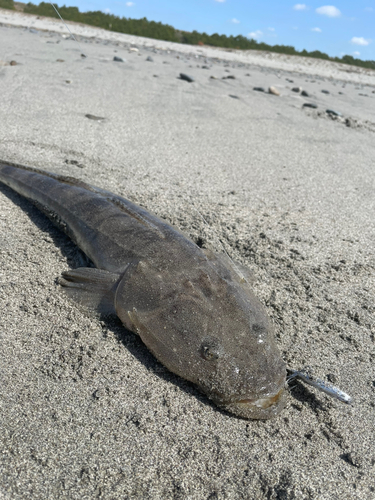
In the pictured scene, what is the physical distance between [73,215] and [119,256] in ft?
2.40

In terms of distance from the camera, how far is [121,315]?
2344 millimetres

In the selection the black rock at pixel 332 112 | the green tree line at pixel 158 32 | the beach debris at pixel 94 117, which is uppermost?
the green tree line at pixel 158 32

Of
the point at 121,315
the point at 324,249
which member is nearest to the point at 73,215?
the point at 121,315

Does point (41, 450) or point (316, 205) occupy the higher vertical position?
point (316, 205)

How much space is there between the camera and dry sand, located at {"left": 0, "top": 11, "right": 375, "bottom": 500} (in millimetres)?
1723

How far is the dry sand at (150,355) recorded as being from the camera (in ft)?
5.65

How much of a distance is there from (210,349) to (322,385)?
1.96ft

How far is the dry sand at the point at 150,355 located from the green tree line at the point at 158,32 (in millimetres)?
21028

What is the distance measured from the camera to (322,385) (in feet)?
6.76

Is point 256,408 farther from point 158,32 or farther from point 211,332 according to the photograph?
point 158,32

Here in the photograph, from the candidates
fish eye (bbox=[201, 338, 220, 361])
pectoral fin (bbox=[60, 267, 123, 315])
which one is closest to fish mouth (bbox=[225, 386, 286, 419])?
fish eye (bbox=[201, 338, 220, 361])

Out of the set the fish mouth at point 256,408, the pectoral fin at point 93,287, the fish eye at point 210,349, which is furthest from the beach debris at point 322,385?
the pectoral fin at point 93,287

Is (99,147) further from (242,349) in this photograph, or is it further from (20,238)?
(242,349)

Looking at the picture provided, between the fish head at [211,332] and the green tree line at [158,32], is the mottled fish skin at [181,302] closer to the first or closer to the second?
the fish head at [211,332]
